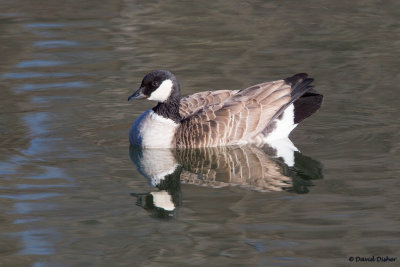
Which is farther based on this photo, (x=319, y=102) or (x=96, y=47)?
(x=96, y=47)

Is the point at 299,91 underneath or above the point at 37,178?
above

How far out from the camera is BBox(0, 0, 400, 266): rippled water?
786 cm

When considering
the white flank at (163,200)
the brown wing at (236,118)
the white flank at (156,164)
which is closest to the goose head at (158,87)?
the brown wing at (236,118)

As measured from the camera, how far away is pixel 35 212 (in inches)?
344

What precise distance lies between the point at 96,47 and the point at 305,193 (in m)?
8.32

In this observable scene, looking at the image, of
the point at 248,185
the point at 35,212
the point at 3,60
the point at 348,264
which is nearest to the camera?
the point at 348,264

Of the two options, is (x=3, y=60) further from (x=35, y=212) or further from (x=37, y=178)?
(x=35, y=212)

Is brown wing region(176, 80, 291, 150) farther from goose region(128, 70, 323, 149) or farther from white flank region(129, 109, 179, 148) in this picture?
white flank region(129, 109, 179, 148)

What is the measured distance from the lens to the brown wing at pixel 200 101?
1155cm

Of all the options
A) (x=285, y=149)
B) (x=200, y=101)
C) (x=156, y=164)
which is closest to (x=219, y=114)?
(x=200, y=101)

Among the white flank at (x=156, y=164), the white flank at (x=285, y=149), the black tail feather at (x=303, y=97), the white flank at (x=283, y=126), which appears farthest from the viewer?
the white flank at (x=283, y=126)

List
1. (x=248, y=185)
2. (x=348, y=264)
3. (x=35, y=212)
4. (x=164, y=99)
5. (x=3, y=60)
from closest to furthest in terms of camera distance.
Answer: (x=348, y=264) → (x=35, y=212) → (x=248, y=185) → (x=164, y=99) → (x=3, y=60)

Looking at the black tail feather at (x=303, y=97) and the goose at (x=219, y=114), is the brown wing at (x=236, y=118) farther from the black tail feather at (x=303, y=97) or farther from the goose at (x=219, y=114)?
the black tail feather at (x=303, y=97)

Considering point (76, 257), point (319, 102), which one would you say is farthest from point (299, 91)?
point (76, 257)
